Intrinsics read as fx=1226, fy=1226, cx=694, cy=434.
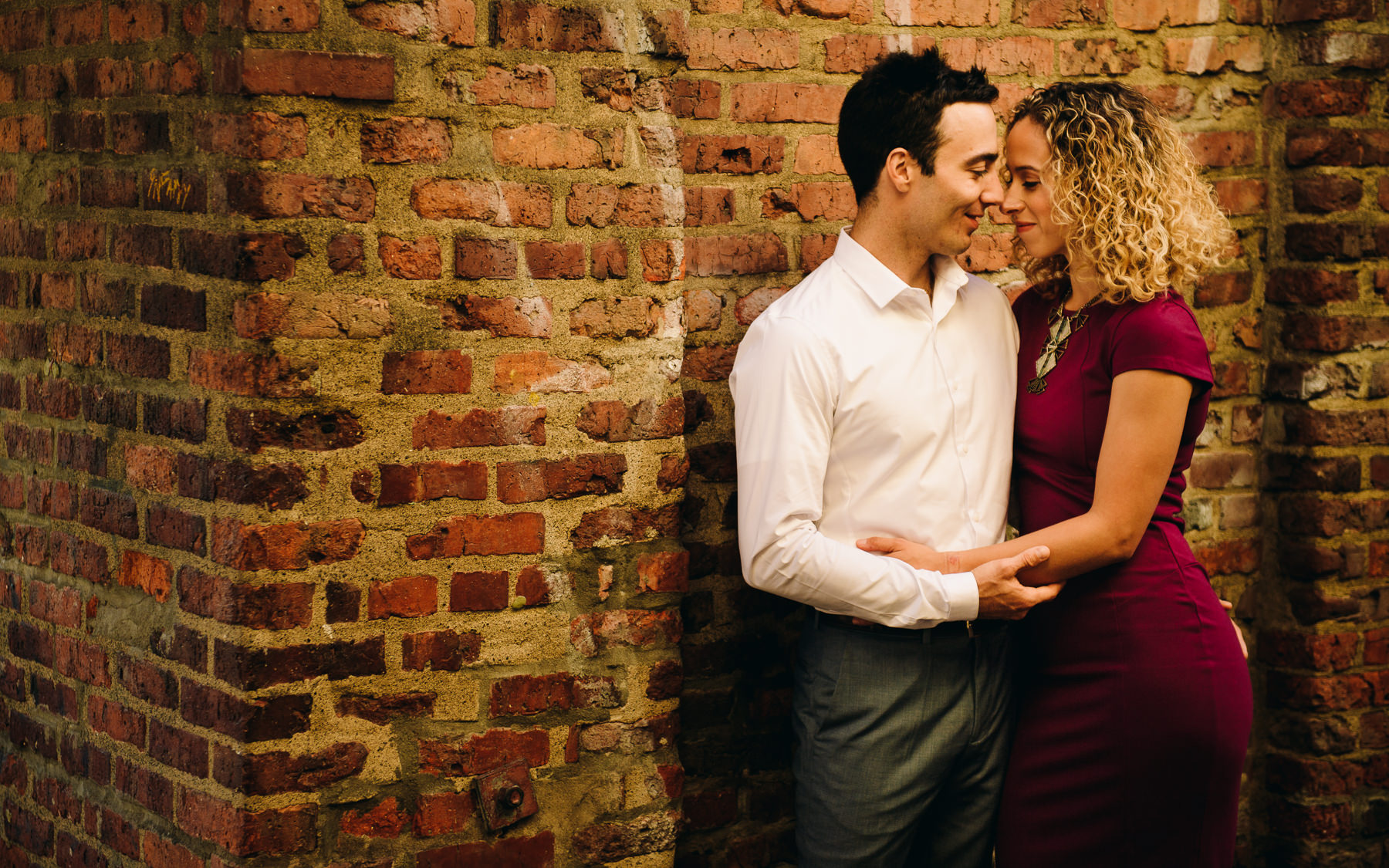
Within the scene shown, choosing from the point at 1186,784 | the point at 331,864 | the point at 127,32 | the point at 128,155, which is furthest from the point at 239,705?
the point at 1186,784

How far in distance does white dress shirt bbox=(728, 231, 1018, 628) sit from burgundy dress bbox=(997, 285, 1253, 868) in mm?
141

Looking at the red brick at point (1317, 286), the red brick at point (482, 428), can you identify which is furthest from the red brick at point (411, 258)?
the red brick at point (1317, 286)

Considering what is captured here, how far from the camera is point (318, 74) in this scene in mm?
2029

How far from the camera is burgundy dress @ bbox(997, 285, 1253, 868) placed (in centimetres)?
225

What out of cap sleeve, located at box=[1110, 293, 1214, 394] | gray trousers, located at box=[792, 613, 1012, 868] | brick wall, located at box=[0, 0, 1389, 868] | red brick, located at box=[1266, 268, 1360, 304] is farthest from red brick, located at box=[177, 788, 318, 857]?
red brick, located at box=[1266, 268, 1360, 304]

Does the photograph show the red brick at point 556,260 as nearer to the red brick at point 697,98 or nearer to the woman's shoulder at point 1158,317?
the red brick at point 697,98

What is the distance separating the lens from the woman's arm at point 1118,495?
219 centimetres

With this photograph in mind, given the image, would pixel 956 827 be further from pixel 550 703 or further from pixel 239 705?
pixel 239 705

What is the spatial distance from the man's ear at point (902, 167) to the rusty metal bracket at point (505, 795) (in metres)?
1.29

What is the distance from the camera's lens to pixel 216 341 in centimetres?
210

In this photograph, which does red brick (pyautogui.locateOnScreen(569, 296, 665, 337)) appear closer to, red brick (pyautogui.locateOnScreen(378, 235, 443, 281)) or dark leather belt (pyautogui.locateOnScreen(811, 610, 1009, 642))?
red brick (pyautogui.locateOnScreen(378, 235, 443, 281))

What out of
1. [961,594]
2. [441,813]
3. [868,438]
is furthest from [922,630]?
[441,813]

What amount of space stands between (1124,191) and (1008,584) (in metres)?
0.77

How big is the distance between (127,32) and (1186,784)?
2.40 m
